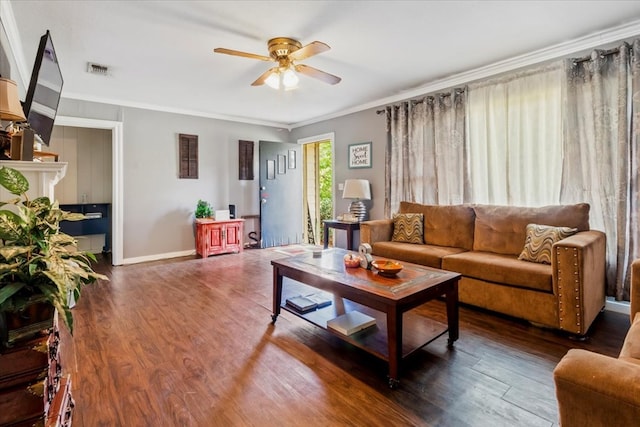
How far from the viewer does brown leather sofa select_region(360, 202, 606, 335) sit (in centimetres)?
226

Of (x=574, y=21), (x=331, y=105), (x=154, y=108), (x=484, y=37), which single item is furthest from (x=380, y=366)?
(x=154, y=108)

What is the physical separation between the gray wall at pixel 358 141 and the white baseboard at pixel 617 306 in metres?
2.61

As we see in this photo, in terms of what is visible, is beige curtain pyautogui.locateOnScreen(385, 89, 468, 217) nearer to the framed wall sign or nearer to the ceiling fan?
the framed wall sign

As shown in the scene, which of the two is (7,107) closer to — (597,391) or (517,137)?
(597,391)

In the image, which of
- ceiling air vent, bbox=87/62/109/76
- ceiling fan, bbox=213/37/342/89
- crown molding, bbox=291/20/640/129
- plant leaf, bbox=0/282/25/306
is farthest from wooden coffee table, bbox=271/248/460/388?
ceiling air vent, bbox=87/62/109/76

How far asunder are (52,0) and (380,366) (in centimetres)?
325

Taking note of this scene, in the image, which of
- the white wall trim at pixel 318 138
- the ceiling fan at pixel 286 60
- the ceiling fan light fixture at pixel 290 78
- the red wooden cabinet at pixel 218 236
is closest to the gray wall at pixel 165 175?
→ the red wooden cabinet at pixel 218 236

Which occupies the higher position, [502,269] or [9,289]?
[9,289]

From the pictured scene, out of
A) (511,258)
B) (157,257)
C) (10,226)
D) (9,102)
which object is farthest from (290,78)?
(157,257)

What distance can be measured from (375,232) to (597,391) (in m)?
2.96

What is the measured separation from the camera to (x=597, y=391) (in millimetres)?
801

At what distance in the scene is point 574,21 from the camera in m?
2.57

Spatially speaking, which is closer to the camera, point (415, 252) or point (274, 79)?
point (274, 79)

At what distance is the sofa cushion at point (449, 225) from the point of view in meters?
3.45
